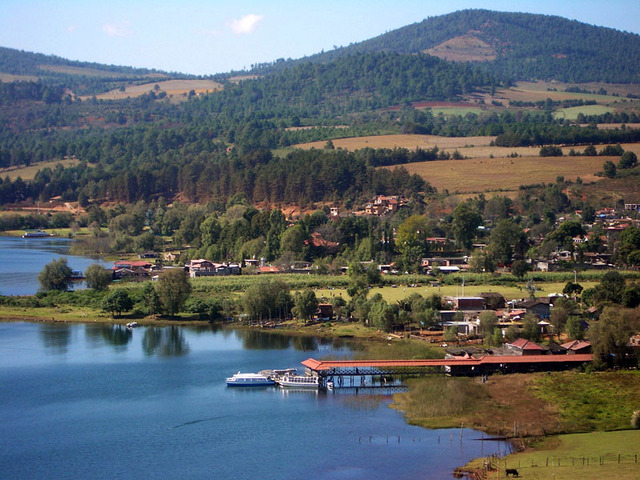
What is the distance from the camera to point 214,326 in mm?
36781

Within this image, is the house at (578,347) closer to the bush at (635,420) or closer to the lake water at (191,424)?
the bush at (635,420)

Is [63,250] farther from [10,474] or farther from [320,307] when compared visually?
[10,474]

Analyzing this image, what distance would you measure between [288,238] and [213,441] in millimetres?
30344

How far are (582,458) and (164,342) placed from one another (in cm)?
1727

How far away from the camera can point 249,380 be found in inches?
1067


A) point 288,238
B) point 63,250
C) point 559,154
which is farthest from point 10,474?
point 559,154

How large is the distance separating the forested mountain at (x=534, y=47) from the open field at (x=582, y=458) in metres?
144

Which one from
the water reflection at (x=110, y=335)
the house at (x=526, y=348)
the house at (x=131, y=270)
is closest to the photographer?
the house at (x=526, y=348)

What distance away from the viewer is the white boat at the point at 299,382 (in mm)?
27125

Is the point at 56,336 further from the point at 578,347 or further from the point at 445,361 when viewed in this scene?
the point at 578,347

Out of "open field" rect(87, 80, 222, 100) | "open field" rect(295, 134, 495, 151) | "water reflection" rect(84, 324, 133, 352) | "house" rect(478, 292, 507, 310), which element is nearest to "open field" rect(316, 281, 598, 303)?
"house" rect(478, 292, 507, 310)

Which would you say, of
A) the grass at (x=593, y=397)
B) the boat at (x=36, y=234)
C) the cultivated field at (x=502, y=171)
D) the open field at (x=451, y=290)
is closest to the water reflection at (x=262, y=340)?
the open field at (x=451, y=290)

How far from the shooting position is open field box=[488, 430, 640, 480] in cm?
1941

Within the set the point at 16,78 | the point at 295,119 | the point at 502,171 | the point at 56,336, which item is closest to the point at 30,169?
the point at 295,119
